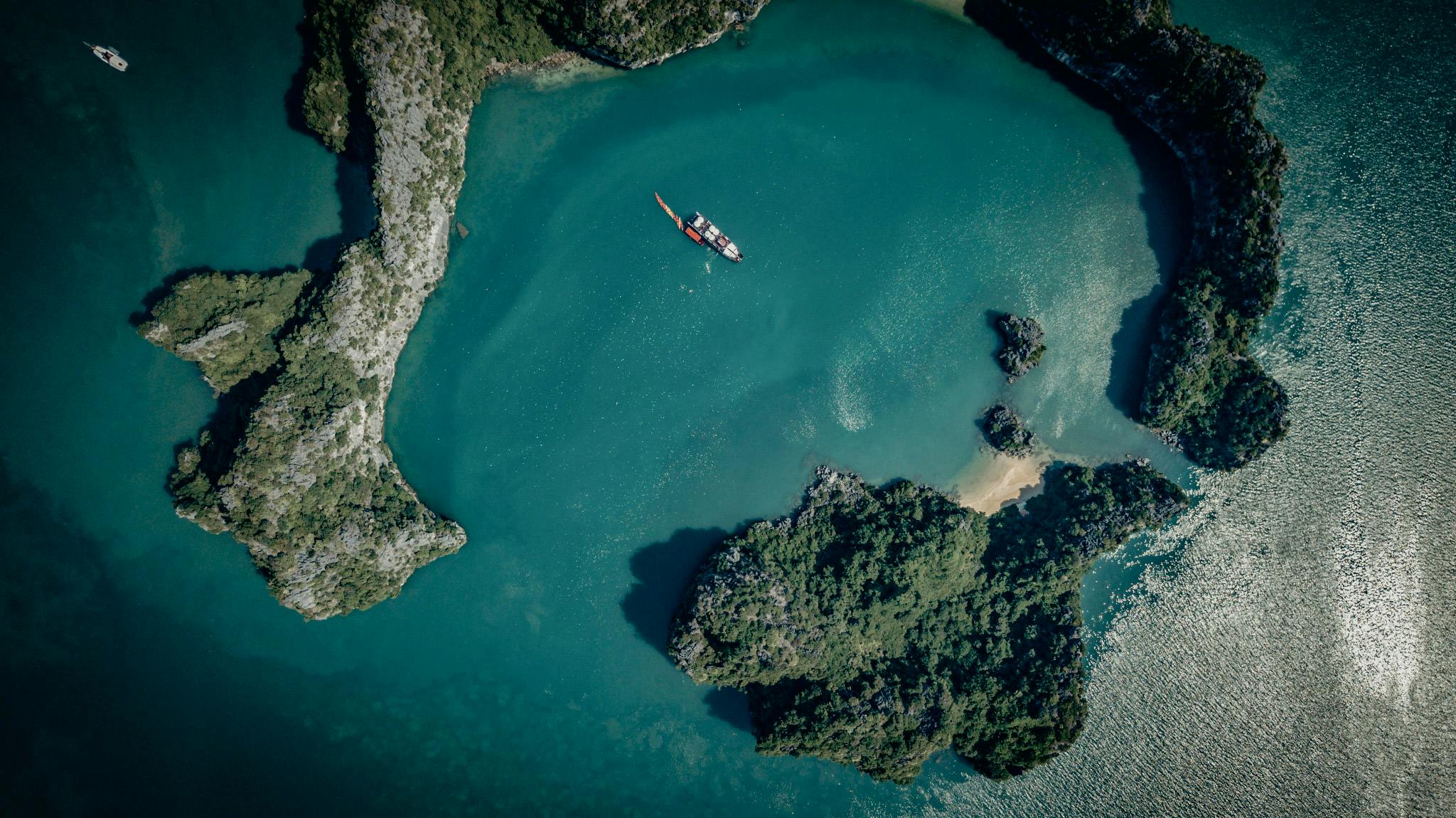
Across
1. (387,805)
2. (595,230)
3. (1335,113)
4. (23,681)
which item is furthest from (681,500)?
(1335,113)

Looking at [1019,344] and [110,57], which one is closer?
[110,57]

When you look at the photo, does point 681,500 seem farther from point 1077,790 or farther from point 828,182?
point 1077,790

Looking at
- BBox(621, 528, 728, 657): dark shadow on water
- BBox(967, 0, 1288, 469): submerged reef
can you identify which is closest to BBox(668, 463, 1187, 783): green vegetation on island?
BBox(621, 528, 728, 657): dark shadow on water

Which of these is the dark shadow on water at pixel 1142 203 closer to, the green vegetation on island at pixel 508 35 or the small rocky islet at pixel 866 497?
the small rocky islet at pixel 866 497

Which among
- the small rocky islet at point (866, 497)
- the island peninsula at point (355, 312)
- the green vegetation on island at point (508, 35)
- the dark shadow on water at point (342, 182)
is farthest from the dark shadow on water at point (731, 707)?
the green vegetation on island at point (508, 35)

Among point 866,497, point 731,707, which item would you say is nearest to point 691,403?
point 866,497

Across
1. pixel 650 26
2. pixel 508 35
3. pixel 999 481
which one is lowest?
pixel 999 481

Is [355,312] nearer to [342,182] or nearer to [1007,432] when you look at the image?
[342,182]
